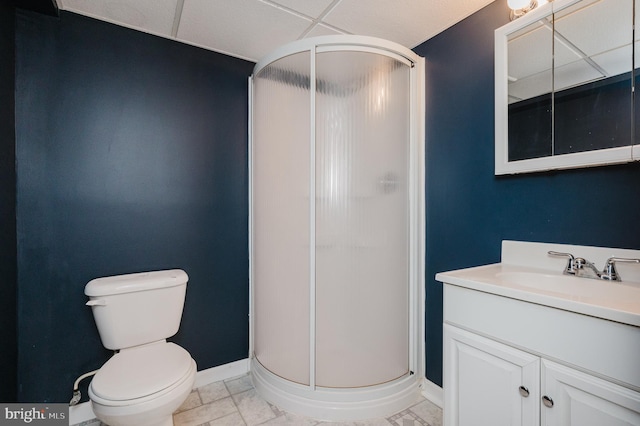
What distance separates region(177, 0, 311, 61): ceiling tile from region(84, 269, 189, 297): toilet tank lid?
1499mm

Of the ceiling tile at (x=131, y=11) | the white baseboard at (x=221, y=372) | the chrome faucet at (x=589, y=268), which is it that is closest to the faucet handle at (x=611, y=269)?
the chrome faucet at (x=589, y=268)

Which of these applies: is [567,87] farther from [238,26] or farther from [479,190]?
[238,26]

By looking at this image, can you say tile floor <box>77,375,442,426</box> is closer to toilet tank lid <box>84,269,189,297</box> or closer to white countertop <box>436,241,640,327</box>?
toilet tank lid <box>84,269,189,297</box>

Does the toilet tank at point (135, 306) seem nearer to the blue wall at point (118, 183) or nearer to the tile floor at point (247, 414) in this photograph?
the blue wall at point (118, 183)

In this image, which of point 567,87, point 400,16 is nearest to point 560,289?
point 567,87

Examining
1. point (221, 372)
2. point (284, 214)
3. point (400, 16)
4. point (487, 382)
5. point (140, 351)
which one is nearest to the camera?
point (487, 382)

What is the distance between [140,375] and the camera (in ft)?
4.47

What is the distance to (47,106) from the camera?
5.28ft

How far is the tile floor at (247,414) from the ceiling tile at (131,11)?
7.52 feet

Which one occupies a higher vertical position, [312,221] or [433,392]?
[312,221]

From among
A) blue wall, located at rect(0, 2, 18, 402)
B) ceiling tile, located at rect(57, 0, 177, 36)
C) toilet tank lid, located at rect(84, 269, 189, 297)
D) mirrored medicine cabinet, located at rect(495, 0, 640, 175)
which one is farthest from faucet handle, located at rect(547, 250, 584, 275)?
blue wall, located at rect(0, 2, 18, 402)

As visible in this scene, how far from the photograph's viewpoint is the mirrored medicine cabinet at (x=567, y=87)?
46.0 inches

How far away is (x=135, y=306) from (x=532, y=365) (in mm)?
1822

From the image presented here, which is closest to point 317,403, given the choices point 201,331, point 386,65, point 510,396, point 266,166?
point 201,331
